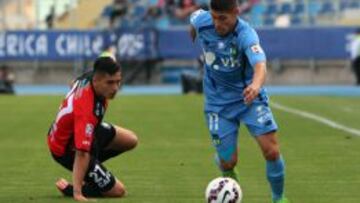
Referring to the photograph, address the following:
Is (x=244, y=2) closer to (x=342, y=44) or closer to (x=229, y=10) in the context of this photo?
(x=342, y=44)

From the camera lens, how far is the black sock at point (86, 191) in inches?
403

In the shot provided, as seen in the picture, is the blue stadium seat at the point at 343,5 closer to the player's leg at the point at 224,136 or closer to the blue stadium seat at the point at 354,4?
the blue stadium seat at the point at 354,4

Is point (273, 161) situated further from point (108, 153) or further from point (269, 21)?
point (269, 21)

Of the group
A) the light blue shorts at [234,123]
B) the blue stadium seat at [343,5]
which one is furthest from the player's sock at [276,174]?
the blue stadium seat at [343,5]

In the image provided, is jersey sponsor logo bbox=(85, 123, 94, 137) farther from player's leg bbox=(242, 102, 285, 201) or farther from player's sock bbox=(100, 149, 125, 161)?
player's leg bbox=(242, 102, 285, 201)

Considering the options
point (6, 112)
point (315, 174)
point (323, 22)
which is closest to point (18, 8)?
point (323, 22)

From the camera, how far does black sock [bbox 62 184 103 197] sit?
10.2 metres

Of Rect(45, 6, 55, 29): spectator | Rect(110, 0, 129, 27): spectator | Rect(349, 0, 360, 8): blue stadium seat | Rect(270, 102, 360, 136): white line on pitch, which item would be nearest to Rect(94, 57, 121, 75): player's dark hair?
Rect(270, 102, 360, 136): white line on pitch

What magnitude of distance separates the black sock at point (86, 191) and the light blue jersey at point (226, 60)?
1689 mm

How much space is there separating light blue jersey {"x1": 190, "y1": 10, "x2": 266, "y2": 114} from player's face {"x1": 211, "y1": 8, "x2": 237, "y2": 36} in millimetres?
74

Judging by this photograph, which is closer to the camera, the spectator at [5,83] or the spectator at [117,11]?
the spectator at [5,83]

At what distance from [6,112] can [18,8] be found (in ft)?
72.9

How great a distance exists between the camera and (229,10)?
8.80 meters

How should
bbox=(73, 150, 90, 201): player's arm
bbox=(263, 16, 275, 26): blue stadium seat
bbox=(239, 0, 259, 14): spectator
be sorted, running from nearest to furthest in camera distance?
1. bbox=(73, 150, 90, 201): player's arm
2. bbox=(239, 0, 259, 14): spectator
3. bbox=(263, 16, 275, 26): blue stadium seat
